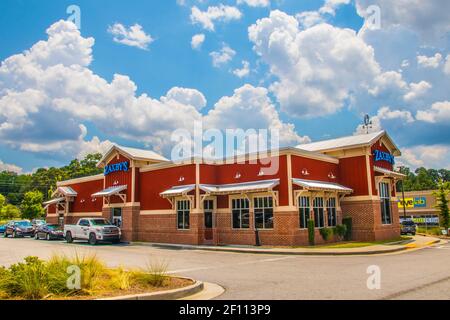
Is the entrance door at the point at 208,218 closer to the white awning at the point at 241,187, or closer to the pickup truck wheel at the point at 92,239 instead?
the white awning at the point at 241,187

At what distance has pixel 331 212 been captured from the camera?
26016 mm

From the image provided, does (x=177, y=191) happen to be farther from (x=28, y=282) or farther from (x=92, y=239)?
(x=28, y=282)

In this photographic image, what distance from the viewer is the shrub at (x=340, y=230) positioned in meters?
25.4

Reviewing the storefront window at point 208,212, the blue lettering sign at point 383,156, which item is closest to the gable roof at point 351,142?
the blue lettering sign at point 383,156

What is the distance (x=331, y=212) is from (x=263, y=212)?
5196 mm

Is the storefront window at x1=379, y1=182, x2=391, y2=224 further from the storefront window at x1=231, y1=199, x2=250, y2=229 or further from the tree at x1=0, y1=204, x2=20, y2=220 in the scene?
the tree at x1=0, y1=204, x2=20, y2=220

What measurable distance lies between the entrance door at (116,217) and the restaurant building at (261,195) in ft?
0.26

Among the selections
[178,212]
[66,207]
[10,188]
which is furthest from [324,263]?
[10,188]

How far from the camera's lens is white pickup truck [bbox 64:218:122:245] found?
2736cm

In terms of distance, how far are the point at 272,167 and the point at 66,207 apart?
80.9 ft

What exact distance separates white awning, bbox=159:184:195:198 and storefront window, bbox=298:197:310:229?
688 cm

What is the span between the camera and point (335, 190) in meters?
24.5

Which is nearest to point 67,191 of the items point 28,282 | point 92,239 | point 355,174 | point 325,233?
point 92,239
